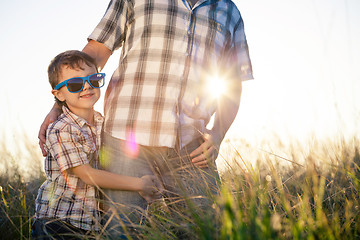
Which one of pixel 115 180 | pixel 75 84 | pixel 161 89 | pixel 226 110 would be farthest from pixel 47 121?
pixel 226 110

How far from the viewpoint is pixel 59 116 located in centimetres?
193

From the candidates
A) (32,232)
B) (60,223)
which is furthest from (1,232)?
(60,223)

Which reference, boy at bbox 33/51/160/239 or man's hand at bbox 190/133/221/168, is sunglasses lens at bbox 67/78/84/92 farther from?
man's hand at bbox 190/133/221/168

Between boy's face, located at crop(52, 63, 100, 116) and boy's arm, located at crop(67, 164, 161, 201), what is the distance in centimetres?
45

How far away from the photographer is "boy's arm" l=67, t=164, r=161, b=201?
1.76 metres

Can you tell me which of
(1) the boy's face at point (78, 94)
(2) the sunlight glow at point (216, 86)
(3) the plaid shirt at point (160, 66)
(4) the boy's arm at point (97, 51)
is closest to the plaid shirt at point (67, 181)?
(1) the boy's face at point (78, 94)

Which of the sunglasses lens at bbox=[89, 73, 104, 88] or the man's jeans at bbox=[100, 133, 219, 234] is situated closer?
the man's jeans at bbox=[100, 133, 219, 234]

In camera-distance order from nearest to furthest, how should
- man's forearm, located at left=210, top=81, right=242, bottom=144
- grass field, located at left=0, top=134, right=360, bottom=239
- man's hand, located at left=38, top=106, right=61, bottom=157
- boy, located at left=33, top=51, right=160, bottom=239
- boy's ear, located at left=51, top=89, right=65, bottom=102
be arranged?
grass field, located at left=0, top=134, right=360, bottom=239 → boy, located at left=33, top=51, right=160, bottom=239 → man's hand, located at left=38, top=106, right=61, bottom=157 → boy's ear, located at left=51, top=89, right=65, bottom=102 → man's forearm, located at left=210, top=81, right=242, bottom=144

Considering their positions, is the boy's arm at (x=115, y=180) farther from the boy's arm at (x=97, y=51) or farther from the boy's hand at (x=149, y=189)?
the boy's arm at (x=97, y=51)

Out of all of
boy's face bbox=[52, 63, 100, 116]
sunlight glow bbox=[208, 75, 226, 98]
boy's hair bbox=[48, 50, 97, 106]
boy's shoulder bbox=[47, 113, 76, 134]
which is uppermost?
boy's hair bbox=[48, 50, 97, 106]

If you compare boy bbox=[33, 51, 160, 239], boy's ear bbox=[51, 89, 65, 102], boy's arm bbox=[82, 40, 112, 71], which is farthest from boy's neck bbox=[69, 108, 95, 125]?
boy's arm bbox=[82, 40, 112, 71]

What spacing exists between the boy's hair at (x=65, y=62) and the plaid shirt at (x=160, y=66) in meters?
0.20

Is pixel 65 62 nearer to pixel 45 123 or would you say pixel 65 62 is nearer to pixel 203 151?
pixel 45 123

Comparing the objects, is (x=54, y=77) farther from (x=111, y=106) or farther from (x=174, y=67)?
(x=174, y=67)
